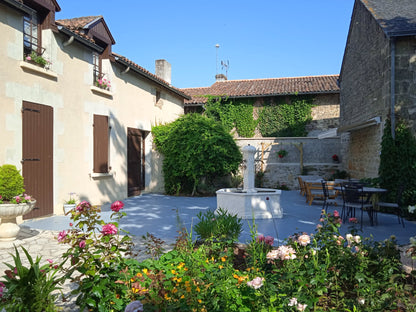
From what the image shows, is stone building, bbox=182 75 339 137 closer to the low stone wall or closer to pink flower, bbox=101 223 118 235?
the low stone wall

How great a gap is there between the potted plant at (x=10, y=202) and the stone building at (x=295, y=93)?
528 inches

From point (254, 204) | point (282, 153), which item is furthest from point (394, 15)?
point (282, 153)

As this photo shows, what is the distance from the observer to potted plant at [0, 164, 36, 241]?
5.22 metres

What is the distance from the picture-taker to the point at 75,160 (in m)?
8.55

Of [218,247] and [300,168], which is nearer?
[218,247]

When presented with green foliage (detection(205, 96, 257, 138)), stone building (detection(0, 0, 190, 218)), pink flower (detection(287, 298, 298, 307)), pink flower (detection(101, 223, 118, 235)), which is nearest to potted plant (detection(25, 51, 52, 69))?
stone building (detection(0, 0, 190, 218))

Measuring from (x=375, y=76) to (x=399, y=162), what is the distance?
2.87 meters

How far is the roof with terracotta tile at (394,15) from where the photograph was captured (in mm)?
8062

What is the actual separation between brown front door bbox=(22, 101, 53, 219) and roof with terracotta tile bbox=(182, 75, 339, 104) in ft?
37.0

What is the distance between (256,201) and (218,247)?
418 cm

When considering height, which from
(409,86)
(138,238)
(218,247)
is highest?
(409,86)

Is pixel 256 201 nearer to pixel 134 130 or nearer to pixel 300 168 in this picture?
pixel 134 130

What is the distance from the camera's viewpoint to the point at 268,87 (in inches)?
738


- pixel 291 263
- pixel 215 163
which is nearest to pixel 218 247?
pixel 291 263
